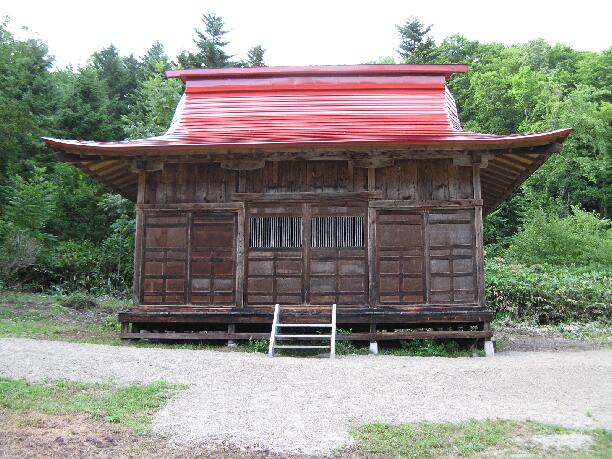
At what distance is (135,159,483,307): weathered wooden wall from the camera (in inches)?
425

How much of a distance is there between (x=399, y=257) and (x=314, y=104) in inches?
174

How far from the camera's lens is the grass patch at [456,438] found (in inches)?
188

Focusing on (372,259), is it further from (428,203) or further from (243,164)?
(243,164)

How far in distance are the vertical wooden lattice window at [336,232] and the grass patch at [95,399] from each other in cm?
493

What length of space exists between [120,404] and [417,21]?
39.1 m

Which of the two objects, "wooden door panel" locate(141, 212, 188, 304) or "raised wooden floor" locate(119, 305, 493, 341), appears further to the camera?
"wooden door panel" locate(141, 212, 188, 304)

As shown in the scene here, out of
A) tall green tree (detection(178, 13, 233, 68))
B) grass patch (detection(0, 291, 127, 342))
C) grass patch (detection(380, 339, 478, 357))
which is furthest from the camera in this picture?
tall green tree (detection(178, 13, 233, 68))

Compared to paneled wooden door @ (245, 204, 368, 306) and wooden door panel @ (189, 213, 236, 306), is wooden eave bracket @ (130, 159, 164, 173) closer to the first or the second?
wooden door panel @ (189, 213, 236, 306)

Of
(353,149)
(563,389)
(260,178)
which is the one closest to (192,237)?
(260,178)

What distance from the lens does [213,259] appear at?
36.7 feet

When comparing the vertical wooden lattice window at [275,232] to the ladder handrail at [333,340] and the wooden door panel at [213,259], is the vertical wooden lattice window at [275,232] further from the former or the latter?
the ladder handrail at [333,340]

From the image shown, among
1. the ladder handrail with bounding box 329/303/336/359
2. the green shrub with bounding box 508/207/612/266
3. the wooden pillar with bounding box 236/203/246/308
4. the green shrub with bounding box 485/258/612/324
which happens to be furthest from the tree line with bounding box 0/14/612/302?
the ladder handrail with bounding box 329/303/336/359

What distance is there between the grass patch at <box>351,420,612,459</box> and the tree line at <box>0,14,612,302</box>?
16.2 m

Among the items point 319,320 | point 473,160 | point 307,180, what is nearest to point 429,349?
point 319,320
